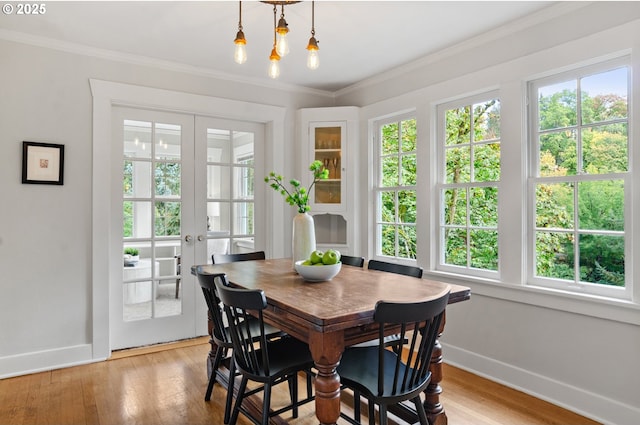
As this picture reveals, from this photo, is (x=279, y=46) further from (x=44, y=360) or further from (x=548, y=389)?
(x=44, y=360)

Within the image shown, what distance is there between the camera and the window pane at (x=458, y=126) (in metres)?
3.24

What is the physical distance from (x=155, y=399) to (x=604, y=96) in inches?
135

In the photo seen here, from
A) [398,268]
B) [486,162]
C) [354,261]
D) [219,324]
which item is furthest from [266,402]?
[486,162]

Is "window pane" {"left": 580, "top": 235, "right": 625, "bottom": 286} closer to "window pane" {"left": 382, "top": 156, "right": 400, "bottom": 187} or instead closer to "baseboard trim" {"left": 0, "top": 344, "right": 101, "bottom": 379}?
"window pane" {"left": 382, "top": 156, "right": 400, "bottom": 187}

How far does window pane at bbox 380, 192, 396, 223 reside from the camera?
3.91m

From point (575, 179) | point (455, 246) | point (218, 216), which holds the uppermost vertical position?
point (575, 179)

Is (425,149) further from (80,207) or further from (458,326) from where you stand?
(80,207)

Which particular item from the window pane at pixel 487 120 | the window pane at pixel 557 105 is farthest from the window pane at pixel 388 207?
the window pane at pixel 557 105

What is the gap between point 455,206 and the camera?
3.32 meters

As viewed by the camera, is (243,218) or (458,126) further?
(243,218)

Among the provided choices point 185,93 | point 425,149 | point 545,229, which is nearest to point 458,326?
point 545,229

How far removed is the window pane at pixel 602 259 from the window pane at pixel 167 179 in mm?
3303

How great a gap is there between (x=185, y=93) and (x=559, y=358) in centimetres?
364

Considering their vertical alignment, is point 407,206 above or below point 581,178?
below
